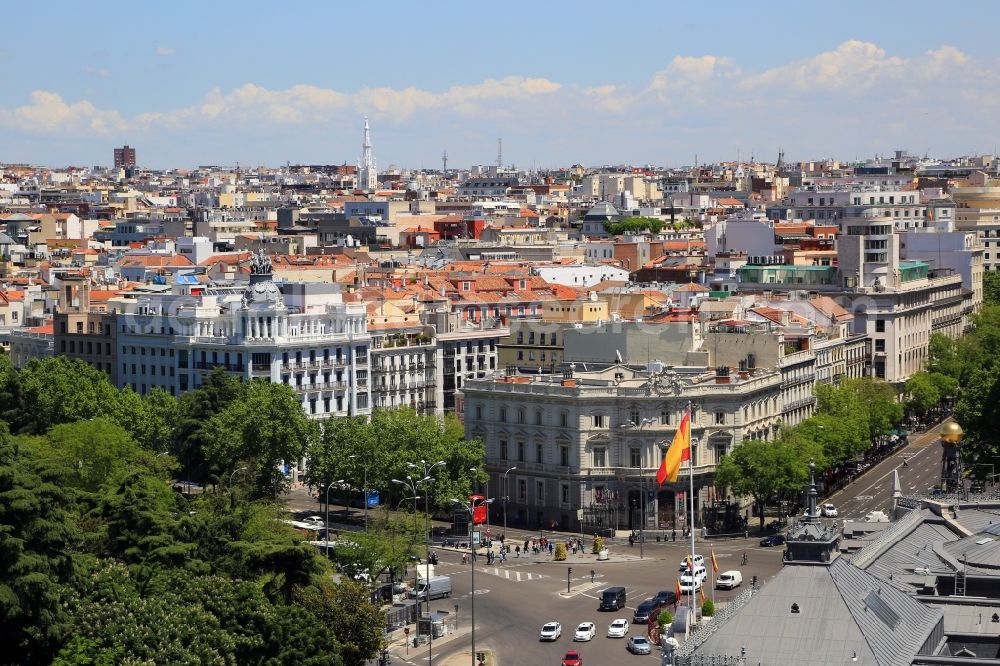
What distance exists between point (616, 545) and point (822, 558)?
191 ft

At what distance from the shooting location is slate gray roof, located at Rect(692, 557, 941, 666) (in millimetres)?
48281

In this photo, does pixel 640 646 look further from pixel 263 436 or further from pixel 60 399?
pixel 60 399

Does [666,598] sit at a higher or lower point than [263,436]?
lower

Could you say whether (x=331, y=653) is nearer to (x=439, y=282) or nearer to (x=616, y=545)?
(x=616, y=545)

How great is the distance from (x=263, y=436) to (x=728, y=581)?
34.0m

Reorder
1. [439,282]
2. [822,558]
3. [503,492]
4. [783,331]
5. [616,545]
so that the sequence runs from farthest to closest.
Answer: [439,282], [783,331], [503,492], [616,545], [822,558]

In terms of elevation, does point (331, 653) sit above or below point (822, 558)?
below

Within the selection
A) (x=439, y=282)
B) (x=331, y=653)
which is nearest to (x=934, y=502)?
(x=331, y=653)

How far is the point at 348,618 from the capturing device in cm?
7788

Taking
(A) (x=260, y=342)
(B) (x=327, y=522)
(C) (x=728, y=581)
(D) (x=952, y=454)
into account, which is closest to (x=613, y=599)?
(C) (x=728, y=581)

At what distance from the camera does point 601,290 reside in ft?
600

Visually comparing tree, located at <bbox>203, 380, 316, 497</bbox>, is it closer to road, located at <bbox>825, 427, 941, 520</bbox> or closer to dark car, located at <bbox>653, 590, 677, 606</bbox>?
road, located at <bbox>825, 427, 941, 520</bbox>

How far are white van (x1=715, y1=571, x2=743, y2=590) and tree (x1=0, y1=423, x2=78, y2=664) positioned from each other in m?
31.7

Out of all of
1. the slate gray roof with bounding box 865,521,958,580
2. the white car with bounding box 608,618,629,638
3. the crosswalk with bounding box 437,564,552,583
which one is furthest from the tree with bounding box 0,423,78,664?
the crosswalk with bounding box 437,564,552,583
